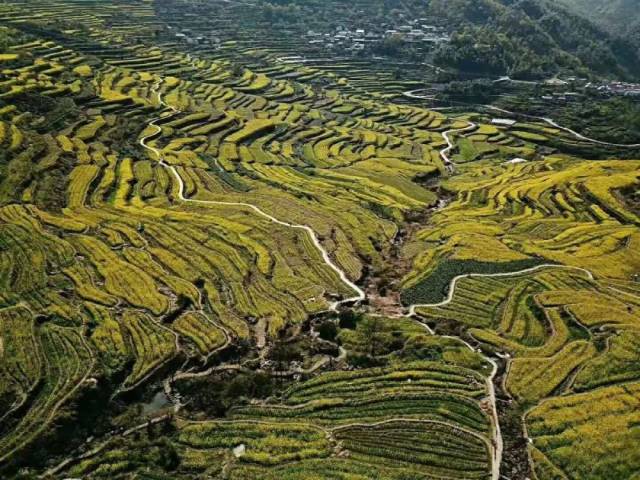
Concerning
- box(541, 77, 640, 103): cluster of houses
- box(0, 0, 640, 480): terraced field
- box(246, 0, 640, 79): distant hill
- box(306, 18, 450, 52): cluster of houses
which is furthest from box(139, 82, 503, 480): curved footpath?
box(306, 18, 450, 52): cluster of houses

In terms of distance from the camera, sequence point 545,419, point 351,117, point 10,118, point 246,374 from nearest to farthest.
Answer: point 545,419 → point 246,374 → point 10,118 → point 351,117

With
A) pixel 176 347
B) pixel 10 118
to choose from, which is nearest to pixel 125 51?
pixel 10 118

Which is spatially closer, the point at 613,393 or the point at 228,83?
the point at 613,393

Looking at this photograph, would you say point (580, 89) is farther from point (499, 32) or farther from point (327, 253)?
point (327, 253)

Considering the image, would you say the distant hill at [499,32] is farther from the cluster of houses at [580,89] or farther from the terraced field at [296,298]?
the terraced field at [296,298]

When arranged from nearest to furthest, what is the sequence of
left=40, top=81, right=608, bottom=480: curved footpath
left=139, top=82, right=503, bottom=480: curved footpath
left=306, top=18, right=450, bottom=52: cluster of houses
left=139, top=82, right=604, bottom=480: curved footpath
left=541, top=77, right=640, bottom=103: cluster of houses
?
left=40, top=81, right=608, bottom=480: curved footpath < left=139, top=82, right=503, bottom=480: curved footpath < left=139, top=82, right=604, bottom=480: curved footpath < left=541, top=77, right=640, bottom=103: cluster of houses < left=306, top=18, right=450, bottom=52: cluster of houses

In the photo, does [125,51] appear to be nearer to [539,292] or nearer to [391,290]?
[391,290]

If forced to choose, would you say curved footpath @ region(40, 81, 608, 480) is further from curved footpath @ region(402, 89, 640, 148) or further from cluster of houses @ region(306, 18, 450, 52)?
cluster of houses @ region(306, 18, 450, 52)

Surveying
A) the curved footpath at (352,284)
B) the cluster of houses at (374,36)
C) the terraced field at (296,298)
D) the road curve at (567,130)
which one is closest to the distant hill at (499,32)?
the cluster of houses at (374,36)
